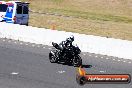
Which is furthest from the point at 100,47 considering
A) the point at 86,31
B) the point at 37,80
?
the point at 86,31

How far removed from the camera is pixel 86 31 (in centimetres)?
3934

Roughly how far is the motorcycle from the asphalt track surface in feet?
0.94

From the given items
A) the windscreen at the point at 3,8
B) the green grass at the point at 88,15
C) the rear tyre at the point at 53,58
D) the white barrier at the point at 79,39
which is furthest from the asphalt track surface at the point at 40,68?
the green grass at the point at 88,15

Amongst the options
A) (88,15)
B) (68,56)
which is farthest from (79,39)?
(88,15)

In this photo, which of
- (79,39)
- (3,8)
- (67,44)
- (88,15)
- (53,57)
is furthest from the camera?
(88,15)

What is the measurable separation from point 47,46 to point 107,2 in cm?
4677

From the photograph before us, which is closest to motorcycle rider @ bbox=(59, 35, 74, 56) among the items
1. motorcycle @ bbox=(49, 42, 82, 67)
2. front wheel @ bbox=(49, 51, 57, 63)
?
motorcycle @ bbox=(49, 42, 82, 67)

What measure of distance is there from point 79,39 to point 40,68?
8.15m

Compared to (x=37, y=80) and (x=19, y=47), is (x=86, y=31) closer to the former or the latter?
(x=19, y=47)

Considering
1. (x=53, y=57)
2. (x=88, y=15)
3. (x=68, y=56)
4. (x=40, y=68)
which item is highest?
(x=68, y=56)

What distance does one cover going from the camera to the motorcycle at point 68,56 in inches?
651

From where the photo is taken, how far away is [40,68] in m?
15.9

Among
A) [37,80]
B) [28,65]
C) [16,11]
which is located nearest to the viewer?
[37,80]

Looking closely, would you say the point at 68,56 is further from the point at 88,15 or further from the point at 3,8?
the point at 88,15
